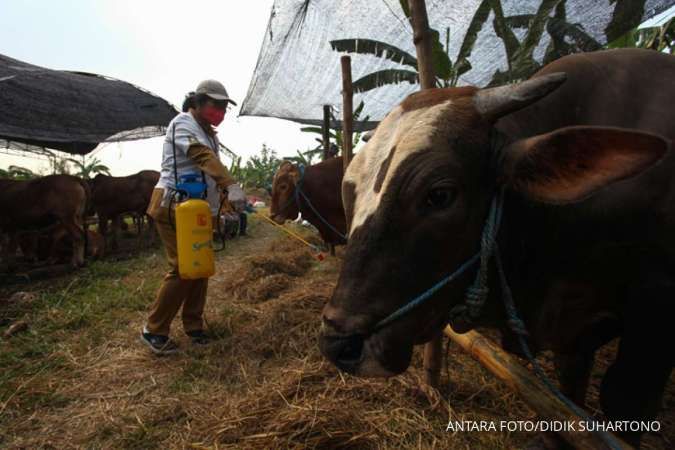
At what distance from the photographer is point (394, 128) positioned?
4.87 ft

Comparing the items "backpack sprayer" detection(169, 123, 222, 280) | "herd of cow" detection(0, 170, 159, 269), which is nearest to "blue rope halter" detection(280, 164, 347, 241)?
"backpack sprayer" detection(169, 123, 222, 280)

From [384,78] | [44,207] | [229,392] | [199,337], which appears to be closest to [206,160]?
[199,337]

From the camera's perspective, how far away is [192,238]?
2963 millimetres

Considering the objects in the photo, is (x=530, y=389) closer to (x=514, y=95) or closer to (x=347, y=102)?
(x=514, y=95)

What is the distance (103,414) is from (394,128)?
2644 millimetres

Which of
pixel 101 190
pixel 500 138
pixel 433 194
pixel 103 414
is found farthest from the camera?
pixel 101 190

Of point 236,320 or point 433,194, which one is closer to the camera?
point 433,194

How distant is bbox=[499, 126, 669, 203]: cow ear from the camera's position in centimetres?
110

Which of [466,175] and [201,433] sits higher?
[466,175]

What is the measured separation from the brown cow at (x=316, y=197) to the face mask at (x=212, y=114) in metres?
2.39

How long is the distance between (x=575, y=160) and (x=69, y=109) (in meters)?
9.87

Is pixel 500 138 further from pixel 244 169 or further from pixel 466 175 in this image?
pixel 244 169

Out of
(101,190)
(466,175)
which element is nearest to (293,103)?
(101,190)

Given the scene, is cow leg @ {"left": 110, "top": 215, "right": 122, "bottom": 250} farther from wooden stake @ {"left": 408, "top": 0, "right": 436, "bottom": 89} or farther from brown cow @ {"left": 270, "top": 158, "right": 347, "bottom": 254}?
wooden stake @ {"left": 408, "top": 0, "right": 436, "bottom": 89}
